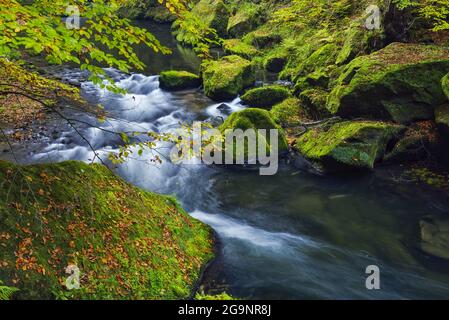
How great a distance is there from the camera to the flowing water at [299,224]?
6.62 m

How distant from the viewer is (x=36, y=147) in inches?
477

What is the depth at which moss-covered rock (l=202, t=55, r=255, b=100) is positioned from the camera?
17062 mm

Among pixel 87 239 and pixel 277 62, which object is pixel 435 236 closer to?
pixel 87 239

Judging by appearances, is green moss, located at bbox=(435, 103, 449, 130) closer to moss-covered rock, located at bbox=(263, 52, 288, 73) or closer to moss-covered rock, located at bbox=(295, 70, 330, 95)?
moss-covered rock, located at bbox=(295, 70, 330, 95)

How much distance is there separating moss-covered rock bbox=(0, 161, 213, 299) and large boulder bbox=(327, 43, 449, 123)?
7867 mm

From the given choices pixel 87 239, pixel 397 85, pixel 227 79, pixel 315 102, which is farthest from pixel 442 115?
pixel 87 239

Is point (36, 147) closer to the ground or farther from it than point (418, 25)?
closer to the ground

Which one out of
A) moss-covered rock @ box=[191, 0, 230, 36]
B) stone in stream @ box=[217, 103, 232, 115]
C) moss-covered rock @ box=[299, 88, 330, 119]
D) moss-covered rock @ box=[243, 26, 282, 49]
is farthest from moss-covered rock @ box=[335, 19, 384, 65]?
moss-covered rock @ box=[191, 0, 230, 36]

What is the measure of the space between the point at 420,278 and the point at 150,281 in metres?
A: 5.05

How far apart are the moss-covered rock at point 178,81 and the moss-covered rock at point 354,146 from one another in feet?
31.9

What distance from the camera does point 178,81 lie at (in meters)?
19.1

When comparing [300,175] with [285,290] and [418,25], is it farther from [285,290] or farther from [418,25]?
[418,25]

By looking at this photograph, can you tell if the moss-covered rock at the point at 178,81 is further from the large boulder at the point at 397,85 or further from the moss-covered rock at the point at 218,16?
the moss-covered rock at the point at 218,16
